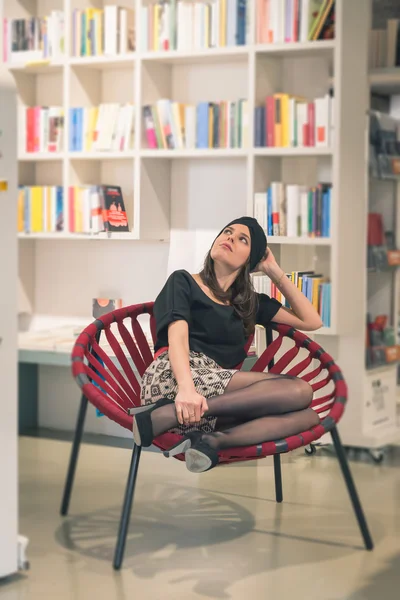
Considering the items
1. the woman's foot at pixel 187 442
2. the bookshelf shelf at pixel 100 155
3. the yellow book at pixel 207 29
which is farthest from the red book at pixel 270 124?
the woman's foot at pixel 187 442

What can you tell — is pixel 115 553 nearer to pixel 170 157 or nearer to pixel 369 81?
pixel 170 157

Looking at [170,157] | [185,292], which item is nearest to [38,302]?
[170,157]

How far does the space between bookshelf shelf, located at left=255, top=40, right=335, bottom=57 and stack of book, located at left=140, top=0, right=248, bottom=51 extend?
0.95ft

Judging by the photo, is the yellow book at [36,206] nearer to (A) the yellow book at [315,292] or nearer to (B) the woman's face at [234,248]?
(A) the yellow book at [315,292]

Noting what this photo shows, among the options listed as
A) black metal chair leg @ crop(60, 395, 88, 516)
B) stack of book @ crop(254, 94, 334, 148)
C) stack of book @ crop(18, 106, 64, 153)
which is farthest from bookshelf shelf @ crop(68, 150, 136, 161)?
black metal chair leg @ crop(60, 395, 88, 516)

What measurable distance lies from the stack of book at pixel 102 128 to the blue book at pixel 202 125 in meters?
0.28

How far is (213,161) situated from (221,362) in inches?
47.0

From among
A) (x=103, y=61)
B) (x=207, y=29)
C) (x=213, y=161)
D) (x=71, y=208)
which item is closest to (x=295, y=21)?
(x=207, y=29)

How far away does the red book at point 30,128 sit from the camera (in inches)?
159

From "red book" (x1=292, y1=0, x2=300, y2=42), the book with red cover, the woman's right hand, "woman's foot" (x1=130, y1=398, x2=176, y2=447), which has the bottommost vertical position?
"woman's foot" (x1=130, y1=398, x2=176, y2=447)

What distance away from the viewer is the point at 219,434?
7.79ft

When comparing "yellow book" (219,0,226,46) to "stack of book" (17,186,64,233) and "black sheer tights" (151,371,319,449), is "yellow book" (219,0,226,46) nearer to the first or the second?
"stack of book" (17,186,64,233)

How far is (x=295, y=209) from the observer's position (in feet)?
9.91

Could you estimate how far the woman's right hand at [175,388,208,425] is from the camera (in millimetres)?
2379
